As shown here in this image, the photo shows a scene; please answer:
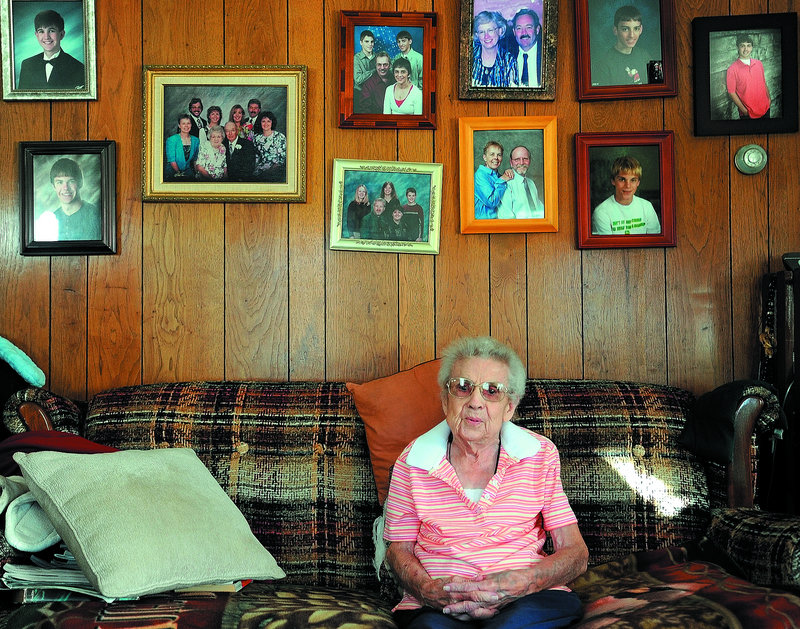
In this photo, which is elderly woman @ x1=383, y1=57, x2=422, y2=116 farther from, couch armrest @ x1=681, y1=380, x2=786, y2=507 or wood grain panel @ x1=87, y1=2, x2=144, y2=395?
couch armrest @ x1=681, y1=380, x2=786, y2=507

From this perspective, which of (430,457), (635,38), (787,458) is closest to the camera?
(430,457)

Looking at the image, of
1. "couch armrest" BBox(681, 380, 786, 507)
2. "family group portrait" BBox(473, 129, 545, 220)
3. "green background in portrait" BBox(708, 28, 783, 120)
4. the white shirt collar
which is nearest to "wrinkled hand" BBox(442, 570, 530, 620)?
the white shirt collar

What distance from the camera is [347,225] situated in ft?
8.65

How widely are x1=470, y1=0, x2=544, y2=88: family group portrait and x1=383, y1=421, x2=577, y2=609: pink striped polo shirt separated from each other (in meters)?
1.30

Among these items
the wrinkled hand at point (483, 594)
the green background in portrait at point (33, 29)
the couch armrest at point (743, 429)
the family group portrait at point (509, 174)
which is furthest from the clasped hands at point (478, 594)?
the green background in portrait at point (33, 29)

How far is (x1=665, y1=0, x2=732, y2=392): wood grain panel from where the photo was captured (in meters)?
2.63

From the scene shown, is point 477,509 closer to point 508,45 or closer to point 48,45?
point 508,45

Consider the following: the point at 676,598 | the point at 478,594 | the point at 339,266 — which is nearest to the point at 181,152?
the point at 339,266

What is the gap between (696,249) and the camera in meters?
2.63

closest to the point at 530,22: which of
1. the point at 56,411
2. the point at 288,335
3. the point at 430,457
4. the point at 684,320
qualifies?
the point at 684,320

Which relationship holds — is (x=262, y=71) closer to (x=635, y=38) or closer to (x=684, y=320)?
(x=635, y=38)

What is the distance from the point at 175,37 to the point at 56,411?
135cm

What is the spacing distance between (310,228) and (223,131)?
457mm

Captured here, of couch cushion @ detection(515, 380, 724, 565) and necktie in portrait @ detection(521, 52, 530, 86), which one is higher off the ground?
necktie in portrait @ detection(521, 52, 530, 86)
